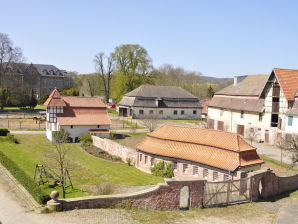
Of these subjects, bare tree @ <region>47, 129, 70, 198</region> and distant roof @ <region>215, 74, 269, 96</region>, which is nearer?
bare tree @ <region>47, 129, 70, 198</region>

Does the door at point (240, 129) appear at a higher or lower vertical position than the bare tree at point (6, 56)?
lower

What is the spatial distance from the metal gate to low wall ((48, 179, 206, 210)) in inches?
23.4

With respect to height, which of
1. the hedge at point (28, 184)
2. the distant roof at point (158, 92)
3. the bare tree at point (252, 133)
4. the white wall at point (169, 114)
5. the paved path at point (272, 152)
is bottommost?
the paved path at point (272, 152)

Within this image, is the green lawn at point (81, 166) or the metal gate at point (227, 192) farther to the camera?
the green lawn at point (81, 166)

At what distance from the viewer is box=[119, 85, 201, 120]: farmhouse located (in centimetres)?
6290

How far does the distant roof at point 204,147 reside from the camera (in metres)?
23.7

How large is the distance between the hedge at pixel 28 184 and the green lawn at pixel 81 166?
82.9 inches

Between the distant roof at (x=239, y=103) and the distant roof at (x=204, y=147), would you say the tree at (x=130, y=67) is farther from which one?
the distant roof at (x=204, y=147)

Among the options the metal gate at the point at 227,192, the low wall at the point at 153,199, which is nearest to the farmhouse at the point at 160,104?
the metal gate at the point at 227,192

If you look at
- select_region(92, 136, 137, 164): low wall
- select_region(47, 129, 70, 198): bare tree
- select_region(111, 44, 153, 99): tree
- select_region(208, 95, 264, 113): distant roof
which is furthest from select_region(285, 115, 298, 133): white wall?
select_region(111, 44, 153, 99): tree

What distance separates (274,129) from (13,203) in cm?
3261

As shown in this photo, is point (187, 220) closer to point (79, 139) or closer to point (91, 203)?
point (91, 203)

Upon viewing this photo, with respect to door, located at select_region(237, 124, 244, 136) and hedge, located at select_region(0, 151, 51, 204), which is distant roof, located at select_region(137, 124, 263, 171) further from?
door, located at select_region(237, 124, 244, 136)

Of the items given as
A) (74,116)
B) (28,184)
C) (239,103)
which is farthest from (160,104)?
(28,184)
